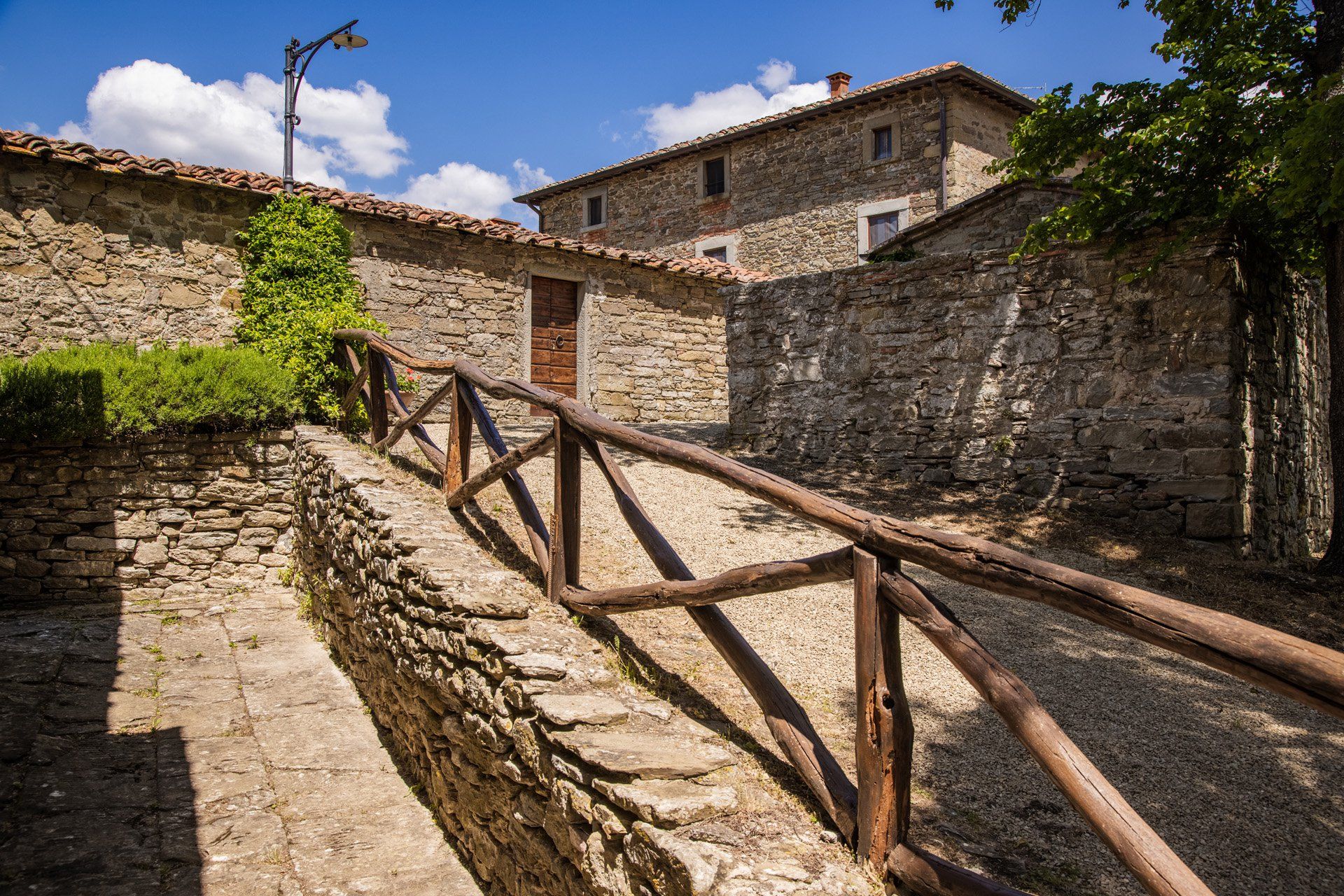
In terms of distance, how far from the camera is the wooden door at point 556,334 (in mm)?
12117

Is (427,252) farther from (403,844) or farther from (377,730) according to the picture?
(403,844)

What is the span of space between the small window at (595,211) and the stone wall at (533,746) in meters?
15.7

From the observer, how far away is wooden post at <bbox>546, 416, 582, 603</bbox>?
347cm

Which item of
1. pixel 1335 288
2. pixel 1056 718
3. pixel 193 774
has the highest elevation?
pixel 1335 288

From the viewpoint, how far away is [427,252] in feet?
35.9

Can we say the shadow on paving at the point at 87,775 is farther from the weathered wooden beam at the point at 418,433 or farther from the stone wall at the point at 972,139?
the stone wall at the point at 972,139

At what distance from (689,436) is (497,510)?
17.3 ft

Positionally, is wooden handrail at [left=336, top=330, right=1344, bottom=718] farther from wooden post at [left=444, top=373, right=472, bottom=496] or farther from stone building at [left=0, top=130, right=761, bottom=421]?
stone building at [left=0, top=130, right=761, bottom=421]

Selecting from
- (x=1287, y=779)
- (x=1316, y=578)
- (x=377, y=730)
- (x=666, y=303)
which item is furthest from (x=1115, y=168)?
(x=666, y=303)

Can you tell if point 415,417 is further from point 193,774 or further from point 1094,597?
point 1094,597

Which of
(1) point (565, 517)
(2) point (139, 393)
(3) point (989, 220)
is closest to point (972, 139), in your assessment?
(3) point (989, 220)

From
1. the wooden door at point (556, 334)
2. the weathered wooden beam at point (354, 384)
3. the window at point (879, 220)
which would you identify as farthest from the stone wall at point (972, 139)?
the weathered wooden beam at point (354, 384)

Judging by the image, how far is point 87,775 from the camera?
13.3ft

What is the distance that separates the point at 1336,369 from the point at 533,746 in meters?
6.34
